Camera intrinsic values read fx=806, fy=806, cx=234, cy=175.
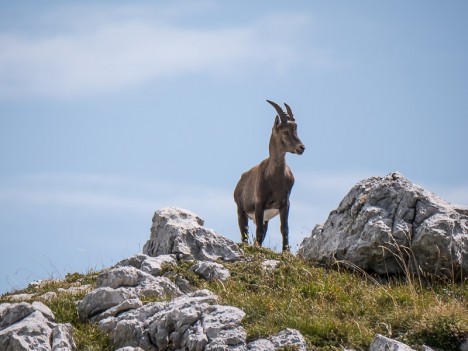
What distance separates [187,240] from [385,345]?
687 centimetres

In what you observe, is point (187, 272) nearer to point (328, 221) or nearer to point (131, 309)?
point (131, 309)

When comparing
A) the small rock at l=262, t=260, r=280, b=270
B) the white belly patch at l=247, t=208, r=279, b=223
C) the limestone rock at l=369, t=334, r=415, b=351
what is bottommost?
the limestone rock at l=369, t=334, r=415, b=351

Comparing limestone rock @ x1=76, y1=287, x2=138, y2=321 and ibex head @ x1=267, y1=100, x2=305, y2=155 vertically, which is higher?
ibex head @ x1=267, y1=100, x2=305, y2=155

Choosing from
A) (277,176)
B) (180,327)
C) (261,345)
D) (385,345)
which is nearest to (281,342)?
(261,345)

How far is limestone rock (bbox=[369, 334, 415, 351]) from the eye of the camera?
9.93 metres

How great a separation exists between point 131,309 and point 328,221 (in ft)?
19.7

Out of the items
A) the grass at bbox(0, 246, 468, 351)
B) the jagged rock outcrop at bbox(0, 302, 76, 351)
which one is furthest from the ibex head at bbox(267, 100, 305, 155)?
the jagged rock outcrop at bbox(0, 302, 76, 351)

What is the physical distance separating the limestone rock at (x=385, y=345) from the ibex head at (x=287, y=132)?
1222 centimetres

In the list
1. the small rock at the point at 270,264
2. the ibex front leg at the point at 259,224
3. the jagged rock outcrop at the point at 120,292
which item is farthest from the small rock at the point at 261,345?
the ibex front leg at the point at 259,224

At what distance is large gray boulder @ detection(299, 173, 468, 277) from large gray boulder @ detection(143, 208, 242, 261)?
71.5 inches

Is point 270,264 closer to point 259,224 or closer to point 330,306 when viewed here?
point 330,306

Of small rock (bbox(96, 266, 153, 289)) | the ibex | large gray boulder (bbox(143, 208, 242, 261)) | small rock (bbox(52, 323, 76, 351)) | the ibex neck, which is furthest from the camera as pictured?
the ibex neck

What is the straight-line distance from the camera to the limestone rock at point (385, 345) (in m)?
9.93

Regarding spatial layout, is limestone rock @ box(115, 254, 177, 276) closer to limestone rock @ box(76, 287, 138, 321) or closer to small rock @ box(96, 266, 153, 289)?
small rock @ box(96, 266, 153, 289)
